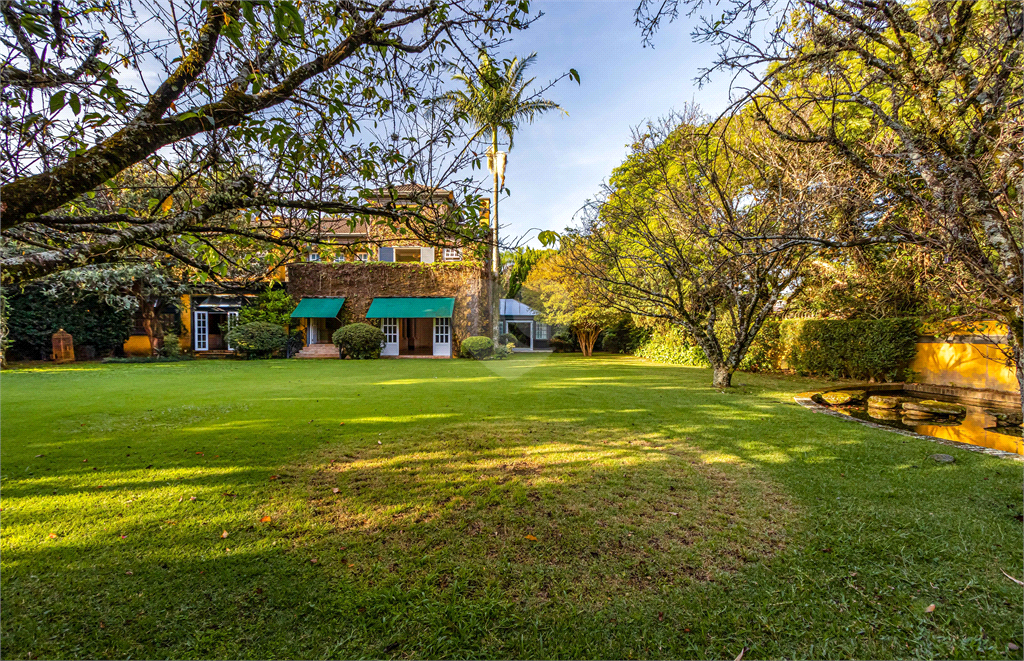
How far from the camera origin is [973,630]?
1951mm

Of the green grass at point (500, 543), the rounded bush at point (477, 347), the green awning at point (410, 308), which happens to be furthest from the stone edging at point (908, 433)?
the green awning at point (410, 308)

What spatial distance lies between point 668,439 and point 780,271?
585 centimetres

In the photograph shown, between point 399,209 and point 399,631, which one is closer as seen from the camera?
point 399,631

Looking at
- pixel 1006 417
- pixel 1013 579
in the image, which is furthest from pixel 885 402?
pixel 1013 579

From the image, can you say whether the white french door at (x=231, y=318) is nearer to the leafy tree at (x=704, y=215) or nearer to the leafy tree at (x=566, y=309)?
the leafy tree at (x=566, y=309)

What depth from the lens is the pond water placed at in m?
5.08

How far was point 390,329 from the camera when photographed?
2016 cm

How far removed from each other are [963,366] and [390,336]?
1940cm

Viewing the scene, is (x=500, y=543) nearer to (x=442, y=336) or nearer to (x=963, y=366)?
(x=963, y=366)

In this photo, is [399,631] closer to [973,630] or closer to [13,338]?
[973,630]

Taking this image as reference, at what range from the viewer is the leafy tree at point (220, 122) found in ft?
8.50

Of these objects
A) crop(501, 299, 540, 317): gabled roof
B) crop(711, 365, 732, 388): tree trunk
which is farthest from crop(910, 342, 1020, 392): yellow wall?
Result: crop(501, 299, 540, 317): gabled roof

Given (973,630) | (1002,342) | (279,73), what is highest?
(279,73)

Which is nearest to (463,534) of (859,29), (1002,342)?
(859,29)
